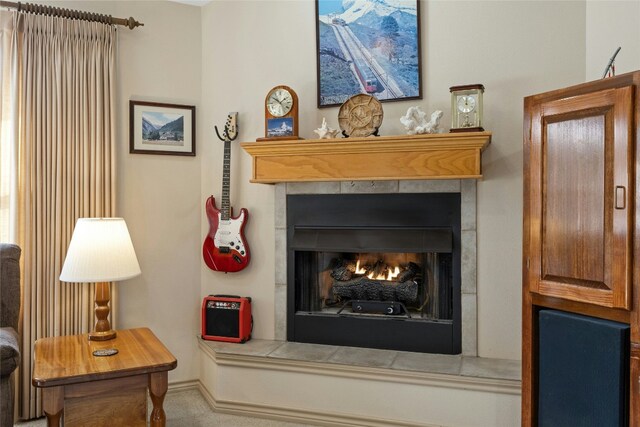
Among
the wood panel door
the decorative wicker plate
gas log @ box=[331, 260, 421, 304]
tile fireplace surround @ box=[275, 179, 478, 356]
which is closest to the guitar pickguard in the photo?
tile fireplace surround @ box=[275, 179, 478, 356]

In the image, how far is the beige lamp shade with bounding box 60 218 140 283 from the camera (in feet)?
8.77

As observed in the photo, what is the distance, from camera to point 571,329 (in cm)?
203

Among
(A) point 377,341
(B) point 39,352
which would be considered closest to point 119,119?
(B) point 39,352

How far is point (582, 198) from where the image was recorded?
6.47 ft

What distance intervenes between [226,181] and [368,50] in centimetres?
123

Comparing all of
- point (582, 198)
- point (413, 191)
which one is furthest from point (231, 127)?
point (582, 198)

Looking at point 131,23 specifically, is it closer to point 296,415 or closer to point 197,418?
point 197,418

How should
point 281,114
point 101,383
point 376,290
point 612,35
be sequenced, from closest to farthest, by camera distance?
point 101,383
point 612,35
point 281,114
point 376,290

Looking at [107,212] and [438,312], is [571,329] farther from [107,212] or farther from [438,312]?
[107,212]

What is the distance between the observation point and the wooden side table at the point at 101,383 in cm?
222

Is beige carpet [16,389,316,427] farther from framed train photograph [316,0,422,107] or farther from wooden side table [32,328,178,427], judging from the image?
framed train photograph [316,0,422,107]

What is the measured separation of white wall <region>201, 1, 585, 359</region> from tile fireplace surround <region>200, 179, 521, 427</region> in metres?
0.09

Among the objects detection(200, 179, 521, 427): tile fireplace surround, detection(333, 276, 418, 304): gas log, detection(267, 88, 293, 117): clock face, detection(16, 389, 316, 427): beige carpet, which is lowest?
detection(16, 389, 316, 427): beige carpet

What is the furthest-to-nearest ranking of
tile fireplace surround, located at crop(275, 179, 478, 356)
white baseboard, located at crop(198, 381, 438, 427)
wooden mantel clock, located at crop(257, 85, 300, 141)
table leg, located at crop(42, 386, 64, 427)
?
wooden mantel clock, located at crop(257, 85, 300, 141), tile fireplace surround, located at crop(275, 179, 478, 356), white baseboard, located at crop(198, 381, 438, 427), table leg, located at crop(42, 386, 64, 427)
